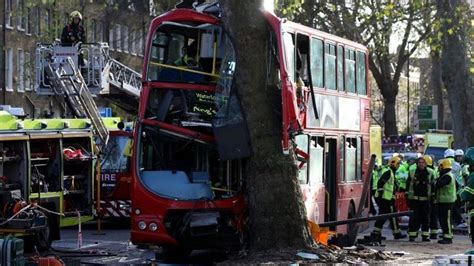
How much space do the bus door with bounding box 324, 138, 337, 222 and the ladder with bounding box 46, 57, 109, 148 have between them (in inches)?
257

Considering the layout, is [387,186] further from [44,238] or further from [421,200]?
[44,238]

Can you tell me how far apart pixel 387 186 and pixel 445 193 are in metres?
1.25

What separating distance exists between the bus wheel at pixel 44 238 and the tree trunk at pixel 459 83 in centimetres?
1604

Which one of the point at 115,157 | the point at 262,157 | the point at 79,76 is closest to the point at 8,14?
the point at 79,76

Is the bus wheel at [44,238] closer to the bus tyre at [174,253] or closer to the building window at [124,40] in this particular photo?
the bus tyre at [174,253]

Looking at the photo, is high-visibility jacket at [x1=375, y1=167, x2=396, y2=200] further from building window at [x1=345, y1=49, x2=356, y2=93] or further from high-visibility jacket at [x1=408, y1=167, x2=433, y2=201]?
building window at [x1=345, y1=49, x2=356, y2=93]

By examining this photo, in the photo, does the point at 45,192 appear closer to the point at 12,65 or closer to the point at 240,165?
the point at 240,165

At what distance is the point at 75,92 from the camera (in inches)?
1113

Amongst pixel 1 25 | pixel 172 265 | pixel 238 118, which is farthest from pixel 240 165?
pixel 1 25

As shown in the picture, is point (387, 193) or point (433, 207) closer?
point (387, 193)

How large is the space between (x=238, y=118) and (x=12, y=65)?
145 feet

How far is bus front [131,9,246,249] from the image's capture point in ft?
56.2

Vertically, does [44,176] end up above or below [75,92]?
below

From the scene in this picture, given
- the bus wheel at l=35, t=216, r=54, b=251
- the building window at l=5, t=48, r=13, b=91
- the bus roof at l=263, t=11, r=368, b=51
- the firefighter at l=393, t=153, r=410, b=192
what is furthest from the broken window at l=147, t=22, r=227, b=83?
the building window at l=5, t=48, r=13, b=91
